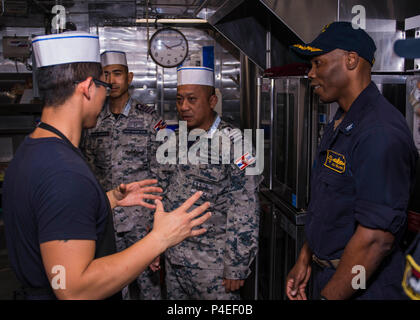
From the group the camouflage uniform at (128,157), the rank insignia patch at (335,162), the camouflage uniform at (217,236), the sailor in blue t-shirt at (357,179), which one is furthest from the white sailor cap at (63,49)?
the camouflage uniform at (128,157)

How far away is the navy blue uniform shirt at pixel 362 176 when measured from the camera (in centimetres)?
123

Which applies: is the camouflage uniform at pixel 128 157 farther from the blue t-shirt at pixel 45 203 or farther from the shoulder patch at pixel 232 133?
the blue t-shirt at pixel 45 203

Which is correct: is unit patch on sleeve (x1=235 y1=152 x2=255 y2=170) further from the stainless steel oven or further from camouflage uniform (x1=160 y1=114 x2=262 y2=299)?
the stainless steel oven

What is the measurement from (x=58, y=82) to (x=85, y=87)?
0.28 ft

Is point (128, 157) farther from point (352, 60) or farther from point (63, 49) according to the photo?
point (352, 60)

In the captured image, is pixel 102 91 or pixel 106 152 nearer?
pixel 102 91

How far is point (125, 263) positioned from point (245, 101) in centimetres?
330

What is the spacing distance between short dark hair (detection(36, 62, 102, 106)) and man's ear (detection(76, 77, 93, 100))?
0.05 feet

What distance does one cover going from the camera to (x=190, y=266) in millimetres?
2188

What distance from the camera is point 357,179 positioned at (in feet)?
4.22

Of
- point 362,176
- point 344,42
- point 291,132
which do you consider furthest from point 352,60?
point 291,132
